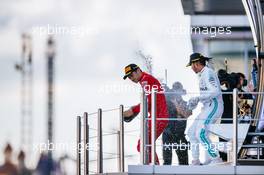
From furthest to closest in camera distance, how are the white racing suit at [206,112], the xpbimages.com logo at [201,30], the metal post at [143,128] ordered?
the xpbimages.com logo at [201,30], the white racing suit at [206,112], the metal post at [143,128]

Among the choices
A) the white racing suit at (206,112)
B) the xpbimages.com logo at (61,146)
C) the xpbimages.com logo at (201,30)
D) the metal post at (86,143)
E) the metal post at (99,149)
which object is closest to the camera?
the white racing suit at (206,112)

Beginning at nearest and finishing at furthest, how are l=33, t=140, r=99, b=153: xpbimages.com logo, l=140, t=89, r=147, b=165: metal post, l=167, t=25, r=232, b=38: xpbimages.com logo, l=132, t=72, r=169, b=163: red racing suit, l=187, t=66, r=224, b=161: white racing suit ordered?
1. l=140, t=89, r=147, b=165: metal post
2. l=187, t=66, r=224, b=161: white racing suit
3. l=132, t=72, r=169, b=163: red racing suit
4. l=33, t=140, r=99, b=153: xpbimages.com logo
5. l=167, t=25, r=232, b=38: xpbimages.com logo

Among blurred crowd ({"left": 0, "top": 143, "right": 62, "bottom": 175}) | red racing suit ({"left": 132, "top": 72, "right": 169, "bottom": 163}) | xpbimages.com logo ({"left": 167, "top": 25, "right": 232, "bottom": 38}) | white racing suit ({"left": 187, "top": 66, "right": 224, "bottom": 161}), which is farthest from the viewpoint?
→ xpbimages.com logo ({"left": 167, "top": 25, "right": 232, "bottom": 38})

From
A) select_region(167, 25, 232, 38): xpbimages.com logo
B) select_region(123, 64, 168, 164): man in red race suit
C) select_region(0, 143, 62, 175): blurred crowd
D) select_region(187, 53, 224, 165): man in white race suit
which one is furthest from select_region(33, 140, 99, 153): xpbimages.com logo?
select_region(187, 53, 224, 165): man in white race suit

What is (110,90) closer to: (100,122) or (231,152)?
(100,122)

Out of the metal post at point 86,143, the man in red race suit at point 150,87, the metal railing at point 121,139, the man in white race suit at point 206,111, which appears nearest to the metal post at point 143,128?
the metal railing at point 121,139

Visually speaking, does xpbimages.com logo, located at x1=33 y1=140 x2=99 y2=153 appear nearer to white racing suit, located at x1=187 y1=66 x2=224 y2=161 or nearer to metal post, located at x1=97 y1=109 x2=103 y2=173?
metal post, located at x1=97 y1=109 x2=103 y2=173

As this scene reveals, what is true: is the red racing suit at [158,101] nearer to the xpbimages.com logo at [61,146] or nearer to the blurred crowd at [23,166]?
the xpbimages.com logo at [61,146]

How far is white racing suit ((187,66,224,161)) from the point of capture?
13.4 m

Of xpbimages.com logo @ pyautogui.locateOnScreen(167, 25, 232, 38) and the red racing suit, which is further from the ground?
xpbimages.com logo @ pyautogui.locateOnScreen(167, 25, 232, 38)

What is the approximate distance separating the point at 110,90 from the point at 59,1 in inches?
48.4

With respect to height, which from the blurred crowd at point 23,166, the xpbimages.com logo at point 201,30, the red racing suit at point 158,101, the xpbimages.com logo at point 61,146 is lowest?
the blurred crowd at point 23,166

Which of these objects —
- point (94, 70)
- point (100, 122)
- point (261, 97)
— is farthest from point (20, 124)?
point (261, 97)

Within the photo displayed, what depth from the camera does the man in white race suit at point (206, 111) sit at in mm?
13422
